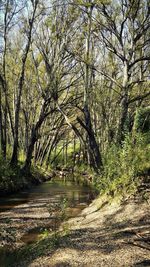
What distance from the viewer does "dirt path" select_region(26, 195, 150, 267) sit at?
646 centimetres

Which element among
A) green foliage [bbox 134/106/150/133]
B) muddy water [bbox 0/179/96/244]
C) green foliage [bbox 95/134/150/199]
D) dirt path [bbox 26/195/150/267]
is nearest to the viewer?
dirt path [bbox 26/195/150/267]

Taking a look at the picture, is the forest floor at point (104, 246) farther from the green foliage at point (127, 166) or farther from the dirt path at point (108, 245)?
the green foliage at point (127, 166)

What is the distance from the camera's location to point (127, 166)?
11.6 meters

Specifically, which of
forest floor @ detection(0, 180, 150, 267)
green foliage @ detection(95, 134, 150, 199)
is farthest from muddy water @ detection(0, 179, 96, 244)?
green foliage @ detection(95, 134, 150, 199)

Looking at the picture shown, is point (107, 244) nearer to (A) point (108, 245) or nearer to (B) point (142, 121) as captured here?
(A) point (108, 245)

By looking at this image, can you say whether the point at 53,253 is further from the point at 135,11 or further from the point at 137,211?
the point at 135,11

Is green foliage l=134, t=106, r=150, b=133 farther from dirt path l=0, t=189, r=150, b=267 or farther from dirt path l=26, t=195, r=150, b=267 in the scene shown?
dirt path l=26, t=195, r=150, b=267

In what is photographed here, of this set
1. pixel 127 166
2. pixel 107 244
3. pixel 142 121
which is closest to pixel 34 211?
pixel 127 166

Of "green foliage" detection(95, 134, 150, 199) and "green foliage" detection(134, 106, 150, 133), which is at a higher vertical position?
"green foliage" detection(134, 106, 150, 133)

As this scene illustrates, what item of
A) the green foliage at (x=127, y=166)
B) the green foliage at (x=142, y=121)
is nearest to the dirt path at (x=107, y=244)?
the green foliage at (x=127, y=166)

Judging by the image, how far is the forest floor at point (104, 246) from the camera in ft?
21.3

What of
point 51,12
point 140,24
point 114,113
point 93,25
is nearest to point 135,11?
point 140,24

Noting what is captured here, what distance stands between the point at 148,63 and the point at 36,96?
14.4 meters

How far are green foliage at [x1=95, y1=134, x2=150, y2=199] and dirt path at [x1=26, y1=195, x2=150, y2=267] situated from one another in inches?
63.0
